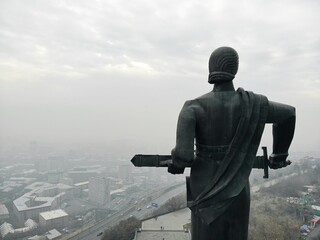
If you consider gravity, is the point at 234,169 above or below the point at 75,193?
above

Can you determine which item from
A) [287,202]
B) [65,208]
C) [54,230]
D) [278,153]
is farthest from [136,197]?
[278,153]

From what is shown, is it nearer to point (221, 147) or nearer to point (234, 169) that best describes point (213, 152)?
point (221, 147)

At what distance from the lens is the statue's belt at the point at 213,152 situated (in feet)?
8.34

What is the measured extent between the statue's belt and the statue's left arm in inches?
7.2

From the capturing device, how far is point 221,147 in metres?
2.54

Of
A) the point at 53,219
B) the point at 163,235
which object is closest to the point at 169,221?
the point at 163,235

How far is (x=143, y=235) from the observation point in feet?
66.4

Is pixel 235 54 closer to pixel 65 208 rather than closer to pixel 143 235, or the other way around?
pixel 143 235

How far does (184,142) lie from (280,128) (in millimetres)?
946

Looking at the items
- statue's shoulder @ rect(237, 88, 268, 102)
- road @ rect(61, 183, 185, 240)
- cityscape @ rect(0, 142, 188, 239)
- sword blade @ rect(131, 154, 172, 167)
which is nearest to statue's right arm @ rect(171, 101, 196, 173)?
sword blade @ rect(131, 154, 172, 167)

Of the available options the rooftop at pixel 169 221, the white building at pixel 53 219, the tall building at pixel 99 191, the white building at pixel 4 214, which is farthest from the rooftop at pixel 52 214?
the rooftop at pixel 169 221

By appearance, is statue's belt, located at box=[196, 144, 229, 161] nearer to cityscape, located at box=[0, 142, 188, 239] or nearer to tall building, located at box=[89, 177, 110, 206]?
cityscape, located at box=[0, 142, 188, 239]

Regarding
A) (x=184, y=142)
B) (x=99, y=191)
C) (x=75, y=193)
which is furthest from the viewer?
(x=75, y=193)

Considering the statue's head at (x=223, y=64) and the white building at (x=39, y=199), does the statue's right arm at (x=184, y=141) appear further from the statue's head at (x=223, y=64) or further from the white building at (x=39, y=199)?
the white building at (x=39, y=199)
